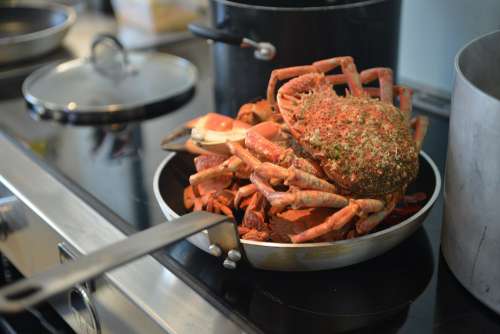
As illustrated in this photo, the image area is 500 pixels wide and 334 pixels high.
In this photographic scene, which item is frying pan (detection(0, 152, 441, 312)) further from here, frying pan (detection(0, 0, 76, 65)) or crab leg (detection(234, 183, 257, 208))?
frying pan (detection(0, 0, 76, 65))

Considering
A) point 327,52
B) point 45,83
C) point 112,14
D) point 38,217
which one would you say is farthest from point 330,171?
point 112,14

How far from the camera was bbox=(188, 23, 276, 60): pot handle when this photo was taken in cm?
82

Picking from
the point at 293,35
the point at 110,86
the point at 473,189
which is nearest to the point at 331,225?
the point at 473,189

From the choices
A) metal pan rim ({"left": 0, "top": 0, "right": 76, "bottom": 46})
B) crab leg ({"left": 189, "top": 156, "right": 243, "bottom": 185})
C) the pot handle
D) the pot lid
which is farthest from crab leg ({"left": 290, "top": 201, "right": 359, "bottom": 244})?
metal pan rim ({"left": 0, "top": 0, "right": 76, "bottom": 46})

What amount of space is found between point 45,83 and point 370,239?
768 millimetres

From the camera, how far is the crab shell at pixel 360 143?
64cm

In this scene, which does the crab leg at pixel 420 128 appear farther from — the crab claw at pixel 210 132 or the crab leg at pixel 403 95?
the crab claw at pixel 210 132

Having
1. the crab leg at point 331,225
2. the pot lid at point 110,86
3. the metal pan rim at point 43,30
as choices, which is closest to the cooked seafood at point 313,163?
the crab leg at point 331,225

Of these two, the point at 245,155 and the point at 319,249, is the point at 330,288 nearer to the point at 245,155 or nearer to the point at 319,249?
the point at 319,249

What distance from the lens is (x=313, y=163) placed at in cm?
68

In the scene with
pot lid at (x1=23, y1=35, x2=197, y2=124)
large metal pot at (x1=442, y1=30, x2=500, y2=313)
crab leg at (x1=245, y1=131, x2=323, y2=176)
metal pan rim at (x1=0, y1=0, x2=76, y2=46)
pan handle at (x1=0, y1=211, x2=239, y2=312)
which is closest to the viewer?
pan handle at (x1=0, y1=211, x2=239, y2=312)

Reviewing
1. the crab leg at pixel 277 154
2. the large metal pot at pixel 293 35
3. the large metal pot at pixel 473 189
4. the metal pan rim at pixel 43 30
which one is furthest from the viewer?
the metal pan rim at pixel 43 30

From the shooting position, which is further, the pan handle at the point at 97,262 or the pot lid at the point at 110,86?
the pot lid at the point at 110,86

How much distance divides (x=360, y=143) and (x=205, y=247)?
18cm
